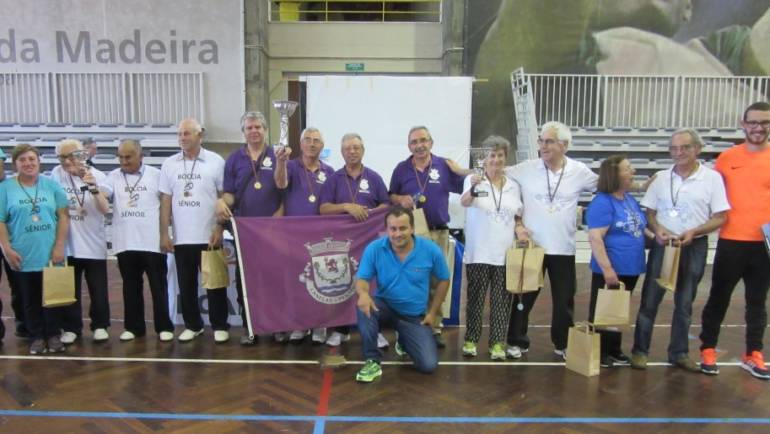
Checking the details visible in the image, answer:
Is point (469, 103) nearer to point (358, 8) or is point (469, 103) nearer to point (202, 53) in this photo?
point (358, 8)

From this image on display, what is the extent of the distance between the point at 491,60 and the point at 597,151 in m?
2.65

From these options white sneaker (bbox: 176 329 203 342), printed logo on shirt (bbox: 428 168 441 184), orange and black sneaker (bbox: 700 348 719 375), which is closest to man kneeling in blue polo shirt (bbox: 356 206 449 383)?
printed logo on shirt (bbox: 428 168 441 184)

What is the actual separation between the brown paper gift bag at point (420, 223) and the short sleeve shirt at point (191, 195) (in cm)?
143

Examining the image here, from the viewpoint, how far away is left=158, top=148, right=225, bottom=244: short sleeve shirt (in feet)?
12.2

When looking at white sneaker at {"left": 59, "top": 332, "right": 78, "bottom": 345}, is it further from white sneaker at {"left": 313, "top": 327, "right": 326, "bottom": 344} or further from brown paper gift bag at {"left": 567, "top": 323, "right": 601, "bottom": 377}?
brown paper gift bag at {"left": 567, "top": 323, "right": 601, "bottom": 377}

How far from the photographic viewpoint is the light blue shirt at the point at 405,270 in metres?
3.31

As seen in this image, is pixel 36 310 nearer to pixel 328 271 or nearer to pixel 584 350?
pixel 328 271

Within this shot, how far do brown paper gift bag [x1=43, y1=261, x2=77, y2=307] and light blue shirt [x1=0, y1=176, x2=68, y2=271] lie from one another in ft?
0.40

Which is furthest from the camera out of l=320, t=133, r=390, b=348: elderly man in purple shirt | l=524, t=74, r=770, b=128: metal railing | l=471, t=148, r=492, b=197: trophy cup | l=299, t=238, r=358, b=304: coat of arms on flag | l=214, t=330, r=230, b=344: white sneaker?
l=524, t=74, r=770, b=128: metal railing

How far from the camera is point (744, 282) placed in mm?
3320

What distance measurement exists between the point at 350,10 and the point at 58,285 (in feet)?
31.3

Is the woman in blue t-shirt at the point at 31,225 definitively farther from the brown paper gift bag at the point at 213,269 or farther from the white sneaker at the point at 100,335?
the brown paper gift bag at the point at 213,269

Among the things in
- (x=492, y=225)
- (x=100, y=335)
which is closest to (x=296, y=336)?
(x=100, y=335)

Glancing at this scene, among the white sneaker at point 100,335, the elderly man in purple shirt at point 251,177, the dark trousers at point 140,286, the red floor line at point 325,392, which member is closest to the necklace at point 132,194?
the dark trousers at point 140,286
